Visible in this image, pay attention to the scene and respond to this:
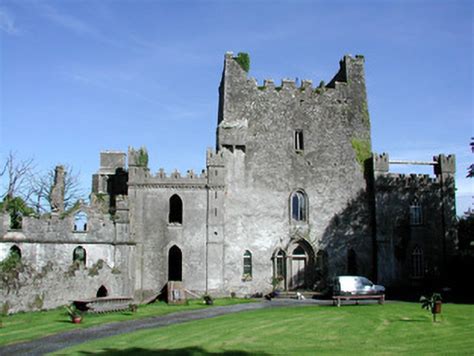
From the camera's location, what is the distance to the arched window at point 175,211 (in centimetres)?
3928

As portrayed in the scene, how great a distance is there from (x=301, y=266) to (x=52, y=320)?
717 inches

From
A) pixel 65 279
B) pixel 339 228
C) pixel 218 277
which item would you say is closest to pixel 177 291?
pixel 218 277

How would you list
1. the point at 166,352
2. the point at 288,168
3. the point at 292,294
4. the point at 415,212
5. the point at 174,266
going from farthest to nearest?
the point at 415,212 < the point at 288,168 < the point at 174,266 < the point at 292,294 < the point at 166,352

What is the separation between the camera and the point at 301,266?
39.6m

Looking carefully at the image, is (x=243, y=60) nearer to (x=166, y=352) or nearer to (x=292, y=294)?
(x=292, y=294)

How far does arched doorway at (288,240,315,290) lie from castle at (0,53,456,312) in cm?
7

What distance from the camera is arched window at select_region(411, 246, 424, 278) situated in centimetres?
4028

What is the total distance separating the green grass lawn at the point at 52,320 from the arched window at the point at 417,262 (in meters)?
14.9

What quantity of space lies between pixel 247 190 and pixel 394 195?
34.7 feet

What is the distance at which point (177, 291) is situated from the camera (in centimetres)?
3512

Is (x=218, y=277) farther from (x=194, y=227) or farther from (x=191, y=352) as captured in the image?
(x=191, y=352)

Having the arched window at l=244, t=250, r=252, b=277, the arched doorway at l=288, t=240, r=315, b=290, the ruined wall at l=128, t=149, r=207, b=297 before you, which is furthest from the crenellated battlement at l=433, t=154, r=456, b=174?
the ruined wall at l=128, t=149, r=207, b=297

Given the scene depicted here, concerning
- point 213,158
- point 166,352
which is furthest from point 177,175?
point 166,352

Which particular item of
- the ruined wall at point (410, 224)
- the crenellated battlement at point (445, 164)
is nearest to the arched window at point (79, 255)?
the ruined wall at point (410, 224)
